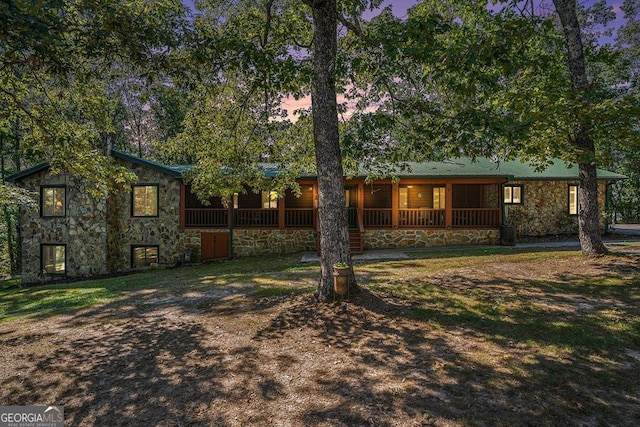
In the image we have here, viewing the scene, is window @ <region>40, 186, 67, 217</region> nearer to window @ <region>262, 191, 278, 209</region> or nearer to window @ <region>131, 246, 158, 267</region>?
window @ <region>131, 246, 158, 267</region>

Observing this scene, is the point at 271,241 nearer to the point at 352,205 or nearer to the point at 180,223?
the point at 180,223

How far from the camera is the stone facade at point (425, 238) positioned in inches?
633

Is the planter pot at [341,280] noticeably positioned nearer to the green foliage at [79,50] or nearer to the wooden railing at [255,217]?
the green foliage at [79,50]

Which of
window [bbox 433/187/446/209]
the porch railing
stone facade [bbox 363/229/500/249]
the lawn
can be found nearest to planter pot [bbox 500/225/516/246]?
stone facade [bbox 363/229/500/249]

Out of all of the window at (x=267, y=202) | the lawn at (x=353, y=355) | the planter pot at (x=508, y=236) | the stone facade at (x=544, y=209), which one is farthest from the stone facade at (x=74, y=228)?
the stone facade at (x=544, y=209)

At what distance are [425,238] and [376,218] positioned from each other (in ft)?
8.18

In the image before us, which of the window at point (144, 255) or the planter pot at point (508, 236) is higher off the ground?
the planter pot at point (508, 236)

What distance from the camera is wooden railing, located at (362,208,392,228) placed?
16.4 meters

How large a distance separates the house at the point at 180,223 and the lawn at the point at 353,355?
754 centimetres

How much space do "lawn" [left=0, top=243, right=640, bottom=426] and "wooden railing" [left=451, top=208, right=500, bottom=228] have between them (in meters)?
7.57

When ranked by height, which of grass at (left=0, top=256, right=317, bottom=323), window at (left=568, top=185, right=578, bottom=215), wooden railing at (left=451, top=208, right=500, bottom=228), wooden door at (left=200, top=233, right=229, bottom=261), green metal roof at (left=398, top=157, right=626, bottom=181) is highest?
green metal roof at (left=398, top=157, right=626, bottom=181)

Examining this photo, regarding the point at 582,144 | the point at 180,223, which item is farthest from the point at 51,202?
the point at 582,144

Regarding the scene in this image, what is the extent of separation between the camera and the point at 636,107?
6.29 m

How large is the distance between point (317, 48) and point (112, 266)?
14887 mm
